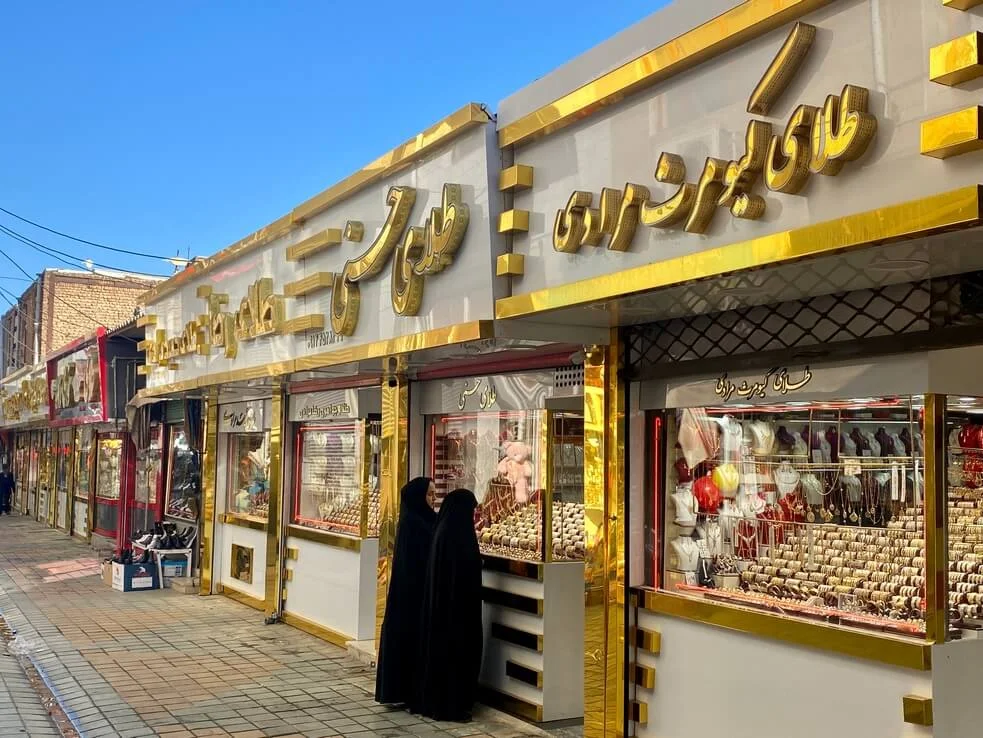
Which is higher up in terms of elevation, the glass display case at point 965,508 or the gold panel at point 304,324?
the gold panel at point 304,324

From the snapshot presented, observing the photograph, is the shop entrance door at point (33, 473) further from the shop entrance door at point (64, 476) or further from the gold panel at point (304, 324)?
the gold panel at point (304, 324)

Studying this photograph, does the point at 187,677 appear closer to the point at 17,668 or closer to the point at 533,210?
the point at 17,668

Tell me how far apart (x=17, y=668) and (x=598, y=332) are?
6163 mm

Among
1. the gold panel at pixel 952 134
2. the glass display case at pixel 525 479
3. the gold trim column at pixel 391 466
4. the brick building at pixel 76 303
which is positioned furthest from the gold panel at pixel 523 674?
the brick building at pixel 76 303

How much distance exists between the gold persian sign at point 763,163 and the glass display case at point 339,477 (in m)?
5.13

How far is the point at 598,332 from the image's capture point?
18.9ft

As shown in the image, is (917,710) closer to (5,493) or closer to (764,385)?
(764,385)

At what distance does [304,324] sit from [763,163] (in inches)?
209

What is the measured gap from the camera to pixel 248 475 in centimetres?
1227

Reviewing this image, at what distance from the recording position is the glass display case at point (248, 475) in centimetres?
1177

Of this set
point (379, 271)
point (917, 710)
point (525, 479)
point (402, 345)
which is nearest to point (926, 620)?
point (917, 710)

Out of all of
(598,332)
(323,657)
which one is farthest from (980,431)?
(323,657)

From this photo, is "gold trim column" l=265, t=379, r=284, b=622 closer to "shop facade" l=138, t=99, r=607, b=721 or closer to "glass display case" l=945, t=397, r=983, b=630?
"shop facade" l=138, t=99, r=607, b=721

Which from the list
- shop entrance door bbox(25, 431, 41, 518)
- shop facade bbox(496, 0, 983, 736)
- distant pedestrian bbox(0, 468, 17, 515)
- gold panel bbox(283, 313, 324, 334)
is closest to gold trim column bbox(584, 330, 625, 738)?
shop facade bbox(496, 0, 983, 736)
